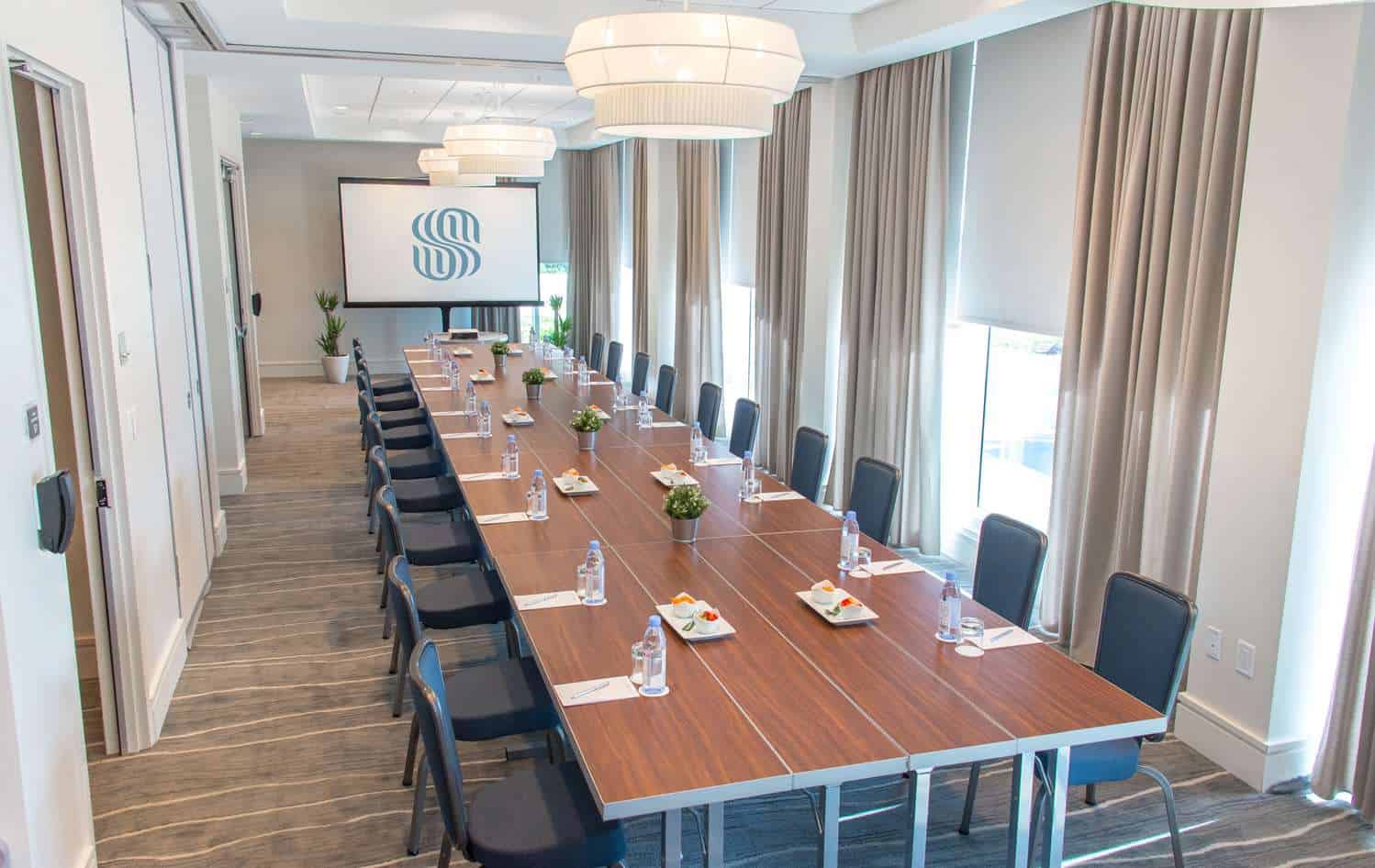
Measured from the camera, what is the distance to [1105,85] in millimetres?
4547

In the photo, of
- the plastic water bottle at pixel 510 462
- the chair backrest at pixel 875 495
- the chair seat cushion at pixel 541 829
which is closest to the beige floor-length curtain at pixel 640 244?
the plastic water bottle at pixel 510 462

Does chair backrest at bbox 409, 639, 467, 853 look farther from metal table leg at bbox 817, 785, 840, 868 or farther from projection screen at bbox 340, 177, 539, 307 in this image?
projection screen at bbox 340, 177, 539, 307

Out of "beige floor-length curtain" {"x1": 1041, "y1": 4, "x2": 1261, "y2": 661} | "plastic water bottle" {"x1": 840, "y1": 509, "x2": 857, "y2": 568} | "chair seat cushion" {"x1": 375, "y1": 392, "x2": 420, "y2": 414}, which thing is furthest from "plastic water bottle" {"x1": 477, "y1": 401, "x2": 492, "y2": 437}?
"beige floor-length curtain" {"x1": 1041, "y1": 4, "x2": 1261, "y2": 661}

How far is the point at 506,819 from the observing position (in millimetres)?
2627

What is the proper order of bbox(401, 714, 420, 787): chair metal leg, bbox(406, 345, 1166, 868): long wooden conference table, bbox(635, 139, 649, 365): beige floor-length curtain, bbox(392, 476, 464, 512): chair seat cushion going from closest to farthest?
bbox(406, 345, 1166, 868): long wooden conference table, bbox(401, 714, 420, 787): chair metal leg, bbox(392, 476, 464, 512): chair seat cushion, bbox(635, 139, 649, 365): beige floor-length curtain

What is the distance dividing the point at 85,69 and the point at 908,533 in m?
4.85

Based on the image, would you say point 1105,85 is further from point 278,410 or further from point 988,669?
point 278,410

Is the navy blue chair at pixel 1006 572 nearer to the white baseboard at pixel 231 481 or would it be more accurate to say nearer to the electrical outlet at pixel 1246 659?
the electrical outlet at pixel 1246 659

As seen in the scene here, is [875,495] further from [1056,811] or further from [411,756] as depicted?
[411,756]

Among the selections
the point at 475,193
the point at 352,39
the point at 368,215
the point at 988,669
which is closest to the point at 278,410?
the point at 368,215

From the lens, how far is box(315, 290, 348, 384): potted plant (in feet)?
42.0

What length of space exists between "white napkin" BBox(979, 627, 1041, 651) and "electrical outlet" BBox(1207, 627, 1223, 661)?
1243 mm

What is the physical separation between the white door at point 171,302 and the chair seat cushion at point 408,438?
1403 millimetres

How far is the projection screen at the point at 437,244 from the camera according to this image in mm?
12945
